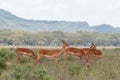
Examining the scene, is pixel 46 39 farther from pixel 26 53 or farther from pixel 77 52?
pixel 26 53

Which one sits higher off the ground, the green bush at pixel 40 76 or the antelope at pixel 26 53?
the green bush at pixel 40 76

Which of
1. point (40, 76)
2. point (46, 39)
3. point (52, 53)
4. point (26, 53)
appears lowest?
point (46, 39)

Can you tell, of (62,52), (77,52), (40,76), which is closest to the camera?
(40,76)

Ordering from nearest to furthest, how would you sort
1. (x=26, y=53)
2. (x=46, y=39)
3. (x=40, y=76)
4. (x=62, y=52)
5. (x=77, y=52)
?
(x=40, y=76) → (x=62, y=52) → (x=26, y=53) → (x=77, y=52) → (x=46, y=39)

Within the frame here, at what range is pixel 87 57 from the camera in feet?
80.1

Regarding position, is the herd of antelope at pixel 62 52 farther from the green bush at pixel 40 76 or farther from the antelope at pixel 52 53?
the green bush at pixel 40 76

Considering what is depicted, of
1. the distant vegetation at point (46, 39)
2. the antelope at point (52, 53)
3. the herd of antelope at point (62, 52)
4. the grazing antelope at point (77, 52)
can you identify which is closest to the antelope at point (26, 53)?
the herd of antelope at point (62, 52)

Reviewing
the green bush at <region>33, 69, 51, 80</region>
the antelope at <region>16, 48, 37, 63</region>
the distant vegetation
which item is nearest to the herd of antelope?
the antelope at <region>16, 48, 37, 63</region>

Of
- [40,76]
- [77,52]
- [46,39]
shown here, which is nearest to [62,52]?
[77,52]

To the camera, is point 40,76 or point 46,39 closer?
point 40,76

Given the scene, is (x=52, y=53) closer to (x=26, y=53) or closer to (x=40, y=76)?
(x=26, y=53)

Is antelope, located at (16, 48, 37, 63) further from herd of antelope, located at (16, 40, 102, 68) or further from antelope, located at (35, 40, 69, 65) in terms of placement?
antelope, located at (35, 40, 69, 65)

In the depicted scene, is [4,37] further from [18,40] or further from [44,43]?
[44,43]

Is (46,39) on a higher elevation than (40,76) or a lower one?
lower
